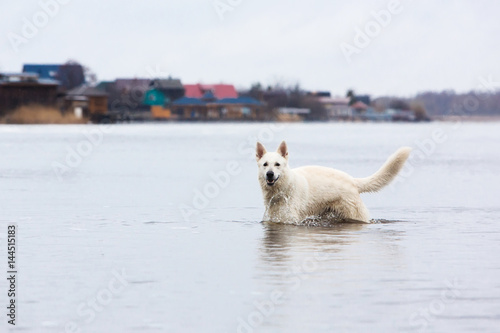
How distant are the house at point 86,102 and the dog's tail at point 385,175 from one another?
106 meters

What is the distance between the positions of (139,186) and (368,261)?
12157 millimetres

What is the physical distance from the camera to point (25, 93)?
114125 millimetres

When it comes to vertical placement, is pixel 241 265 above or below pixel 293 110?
above

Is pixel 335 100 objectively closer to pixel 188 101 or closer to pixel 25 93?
pixel 188 101

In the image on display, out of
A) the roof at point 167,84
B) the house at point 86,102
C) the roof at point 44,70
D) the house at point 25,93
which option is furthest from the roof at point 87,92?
the roof at point 44,70

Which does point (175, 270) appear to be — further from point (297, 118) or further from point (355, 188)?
point (297, 118)

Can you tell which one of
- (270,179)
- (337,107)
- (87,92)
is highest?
(270,179)

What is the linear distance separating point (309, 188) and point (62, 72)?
14991cm

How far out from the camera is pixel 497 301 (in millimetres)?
7797

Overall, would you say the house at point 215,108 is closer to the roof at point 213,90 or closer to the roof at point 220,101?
the roof at point 220,101

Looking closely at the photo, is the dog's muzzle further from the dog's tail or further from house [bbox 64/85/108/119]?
house [bbox 64/85/108/119]

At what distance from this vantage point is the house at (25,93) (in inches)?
4409

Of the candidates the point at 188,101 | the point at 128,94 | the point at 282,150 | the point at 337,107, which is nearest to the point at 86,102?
the point at 128,94

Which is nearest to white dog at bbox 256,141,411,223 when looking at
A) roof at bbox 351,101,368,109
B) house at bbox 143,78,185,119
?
house at bbox 143,78,185,119
